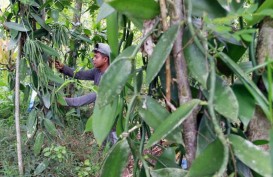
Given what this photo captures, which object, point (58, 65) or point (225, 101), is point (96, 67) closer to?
point (58, 65)

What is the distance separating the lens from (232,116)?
1.06ft

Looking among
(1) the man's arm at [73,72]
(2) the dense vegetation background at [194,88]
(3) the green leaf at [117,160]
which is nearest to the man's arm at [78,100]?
(1) the man's arm at [73,72]

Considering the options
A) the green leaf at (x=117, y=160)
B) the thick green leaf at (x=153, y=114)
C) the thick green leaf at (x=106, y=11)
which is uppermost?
the thick green leaf at (x=106, y=11)

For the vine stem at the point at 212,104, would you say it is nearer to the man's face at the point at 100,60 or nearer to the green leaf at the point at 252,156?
the green leaf at the point at 252,156

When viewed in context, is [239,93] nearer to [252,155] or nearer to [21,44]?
[252,155]

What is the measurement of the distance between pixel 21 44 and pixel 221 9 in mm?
1111

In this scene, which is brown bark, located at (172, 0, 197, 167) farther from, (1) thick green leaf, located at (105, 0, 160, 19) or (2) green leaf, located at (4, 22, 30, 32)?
(2) green leaf, located at (4, 22, 30, 32)

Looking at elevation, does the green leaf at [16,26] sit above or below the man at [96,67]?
above

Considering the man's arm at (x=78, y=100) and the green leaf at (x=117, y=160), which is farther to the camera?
the man's arm at (x=78, y=100)

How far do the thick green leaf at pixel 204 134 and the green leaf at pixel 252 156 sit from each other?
0.04 m

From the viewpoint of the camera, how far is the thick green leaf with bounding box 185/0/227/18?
380 mm

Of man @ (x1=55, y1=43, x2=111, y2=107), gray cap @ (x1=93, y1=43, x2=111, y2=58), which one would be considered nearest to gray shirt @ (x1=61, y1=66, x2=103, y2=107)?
man @ (x1=55, y1=43, x2=111, y2=107)

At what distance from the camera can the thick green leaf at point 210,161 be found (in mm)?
320

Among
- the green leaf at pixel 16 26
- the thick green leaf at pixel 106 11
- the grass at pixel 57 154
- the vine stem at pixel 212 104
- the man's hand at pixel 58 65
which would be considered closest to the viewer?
the vine stem at pixel 212 104
